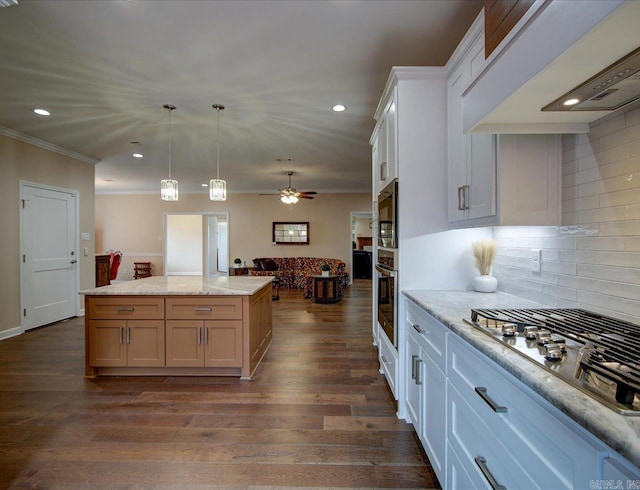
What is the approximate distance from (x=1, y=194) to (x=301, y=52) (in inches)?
172

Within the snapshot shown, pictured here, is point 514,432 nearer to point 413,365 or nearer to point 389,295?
point 413,365

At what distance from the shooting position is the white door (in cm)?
443

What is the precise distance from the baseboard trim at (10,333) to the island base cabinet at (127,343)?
229cm

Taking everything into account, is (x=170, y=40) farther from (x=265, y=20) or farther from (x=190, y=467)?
(x=190, y=467)

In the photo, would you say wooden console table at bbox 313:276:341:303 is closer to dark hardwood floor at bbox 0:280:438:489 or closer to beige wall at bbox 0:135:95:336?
dark hardwood floor at bbox 0:280:438:489

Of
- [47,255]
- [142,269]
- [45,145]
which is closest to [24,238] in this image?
[47,255]

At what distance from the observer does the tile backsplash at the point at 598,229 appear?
1.26 meters

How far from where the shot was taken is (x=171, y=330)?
284 cm

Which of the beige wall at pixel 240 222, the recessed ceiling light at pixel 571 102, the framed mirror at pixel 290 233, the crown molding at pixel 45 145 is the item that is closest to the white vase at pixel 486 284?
the recessed ceiling light at pixel 571 102

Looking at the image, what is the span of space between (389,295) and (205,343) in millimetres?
1695

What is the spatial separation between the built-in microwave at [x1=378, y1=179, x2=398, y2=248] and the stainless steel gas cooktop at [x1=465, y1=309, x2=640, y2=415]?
0.95 metres

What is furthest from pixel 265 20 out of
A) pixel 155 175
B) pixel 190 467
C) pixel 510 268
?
pixel 155 175

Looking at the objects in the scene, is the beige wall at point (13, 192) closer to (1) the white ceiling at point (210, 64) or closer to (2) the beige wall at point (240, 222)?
(1) the white ceiling at point (210, 64)

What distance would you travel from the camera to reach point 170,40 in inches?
90.7
